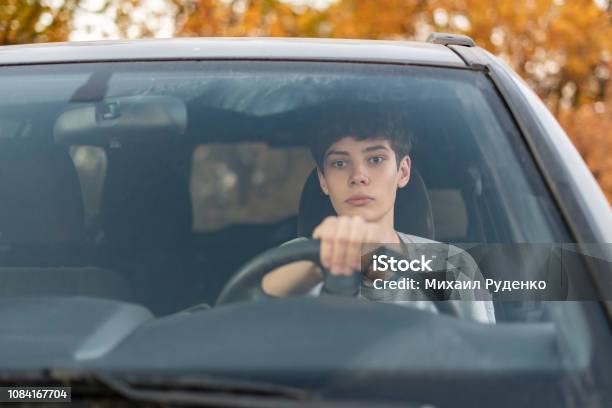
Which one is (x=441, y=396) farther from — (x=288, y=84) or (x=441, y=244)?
(x=288, y=84)

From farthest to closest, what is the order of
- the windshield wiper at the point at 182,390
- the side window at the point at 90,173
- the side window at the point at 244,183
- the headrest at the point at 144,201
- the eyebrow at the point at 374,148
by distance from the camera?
the side window at the point at 244,183 < the side window at the point at 90,173 < the eyebrow at the point at 374,148 < the headrest at the point at 144,201 < the windshield wiper at the point at 182,390

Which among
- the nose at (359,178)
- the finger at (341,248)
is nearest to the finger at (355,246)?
the finger at (341,248)

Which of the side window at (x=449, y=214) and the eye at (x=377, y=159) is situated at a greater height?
the eye at (x=377, y=159)

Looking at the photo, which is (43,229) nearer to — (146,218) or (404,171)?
(146,218)

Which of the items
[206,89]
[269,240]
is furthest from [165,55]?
[269,240]

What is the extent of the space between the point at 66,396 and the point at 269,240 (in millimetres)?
686

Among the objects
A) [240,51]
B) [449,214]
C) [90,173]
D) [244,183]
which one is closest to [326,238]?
[240,51]

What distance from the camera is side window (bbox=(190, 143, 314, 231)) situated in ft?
14.2

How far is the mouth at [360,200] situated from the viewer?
7.54 feet

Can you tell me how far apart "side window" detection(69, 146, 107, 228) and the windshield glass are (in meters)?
0.30

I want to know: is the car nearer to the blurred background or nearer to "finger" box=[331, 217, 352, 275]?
"finger" box=[331, 217, 352, 275]

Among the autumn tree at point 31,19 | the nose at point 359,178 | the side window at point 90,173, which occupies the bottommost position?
the nose at point 359,178

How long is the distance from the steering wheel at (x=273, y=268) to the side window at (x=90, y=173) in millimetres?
871

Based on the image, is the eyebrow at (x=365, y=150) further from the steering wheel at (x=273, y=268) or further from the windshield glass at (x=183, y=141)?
the steering wheel at (x=273, y=268)
